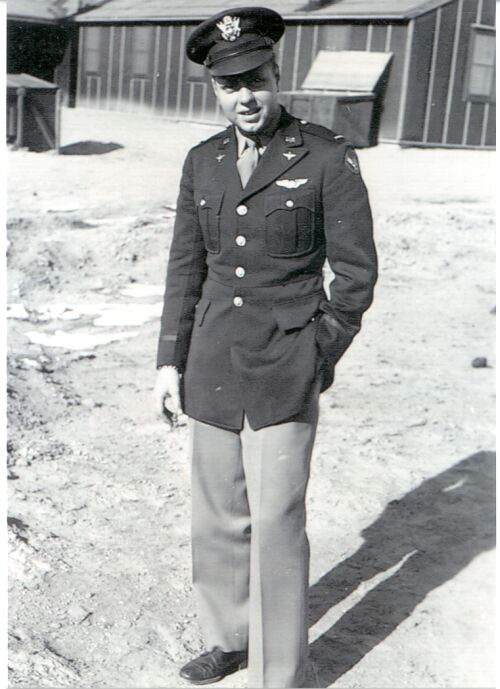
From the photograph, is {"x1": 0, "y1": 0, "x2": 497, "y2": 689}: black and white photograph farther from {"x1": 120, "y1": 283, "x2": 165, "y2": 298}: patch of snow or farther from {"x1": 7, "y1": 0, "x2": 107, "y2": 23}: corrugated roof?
{"x1": 7, "y1": 0, "x2": 107, "y2": 23}: corrugated roof

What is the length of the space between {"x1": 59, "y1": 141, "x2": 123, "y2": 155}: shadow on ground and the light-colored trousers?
8.05m

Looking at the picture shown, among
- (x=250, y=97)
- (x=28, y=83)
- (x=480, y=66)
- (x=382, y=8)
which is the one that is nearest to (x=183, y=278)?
(x=250, y=97)

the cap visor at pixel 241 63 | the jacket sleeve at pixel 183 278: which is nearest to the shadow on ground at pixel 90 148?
the jacket sleeve at pixel 183 278

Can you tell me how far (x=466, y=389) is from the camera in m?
5.11

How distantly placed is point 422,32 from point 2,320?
406 inches

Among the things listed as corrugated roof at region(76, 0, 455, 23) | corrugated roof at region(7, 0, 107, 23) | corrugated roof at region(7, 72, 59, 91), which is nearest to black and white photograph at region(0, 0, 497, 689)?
corrugated roof at region(76, 0, 455, 23)

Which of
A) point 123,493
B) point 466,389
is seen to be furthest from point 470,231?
point 123,493

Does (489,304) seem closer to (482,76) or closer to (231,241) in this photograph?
(231,241)

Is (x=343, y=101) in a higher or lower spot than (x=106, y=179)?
higher

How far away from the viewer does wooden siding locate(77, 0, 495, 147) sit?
998 centimetres

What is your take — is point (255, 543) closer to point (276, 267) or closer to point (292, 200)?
point (276, 267)

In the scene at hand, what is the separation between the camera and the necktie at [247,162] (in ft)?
7.30

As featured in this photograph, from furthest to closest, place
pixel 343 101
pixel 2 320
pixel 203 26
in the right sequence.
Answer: pixel 343 101 → pixel 2 320 → pixel 203 26

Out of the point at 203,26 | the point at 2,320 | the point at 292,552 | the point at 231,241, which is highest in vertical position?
the point at 203,26
